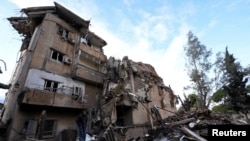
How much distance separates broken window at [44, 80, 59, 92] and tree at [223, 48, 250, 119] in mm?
21206

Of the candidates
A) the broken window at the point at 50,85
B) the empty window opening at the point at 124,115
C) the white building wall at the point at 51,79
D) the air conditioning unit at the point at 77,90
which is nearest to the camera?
the white building wall at the point at 51,79

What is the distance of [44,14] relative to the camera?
13523 millimetres

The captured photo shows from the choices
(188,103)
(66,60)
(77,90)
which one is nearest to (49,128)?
(77,90)

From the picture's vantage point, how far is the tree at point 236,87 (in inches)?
798

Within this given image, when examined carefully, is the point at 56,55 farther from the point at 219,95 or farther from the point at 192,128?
the point at 219,95

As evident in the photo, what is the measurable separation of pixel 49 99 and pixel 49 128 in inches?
83.1

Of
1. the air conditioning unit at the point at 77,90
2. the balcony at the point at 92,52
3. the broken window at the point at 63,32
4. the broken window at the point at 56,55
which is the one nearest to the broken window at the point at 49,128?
the air conditioning unit at the point at 77,90

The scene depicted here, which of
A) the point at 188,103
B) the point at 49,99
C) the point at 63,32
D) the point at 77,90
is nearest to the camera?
the point at 49,99

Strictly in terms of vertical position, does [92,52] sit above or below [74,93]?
above

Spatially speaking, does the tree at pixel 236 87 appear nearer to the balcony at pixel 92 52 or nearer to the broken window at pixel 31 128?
the balcony at pixel 92 52

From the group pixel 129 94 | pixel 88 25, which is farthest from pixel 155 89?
pixel 88 25

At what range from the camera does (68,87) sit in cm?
1275

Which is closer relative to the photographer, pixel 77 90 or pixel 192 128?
pixel 192 128

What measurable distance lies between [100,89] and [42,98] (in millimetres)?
6165
